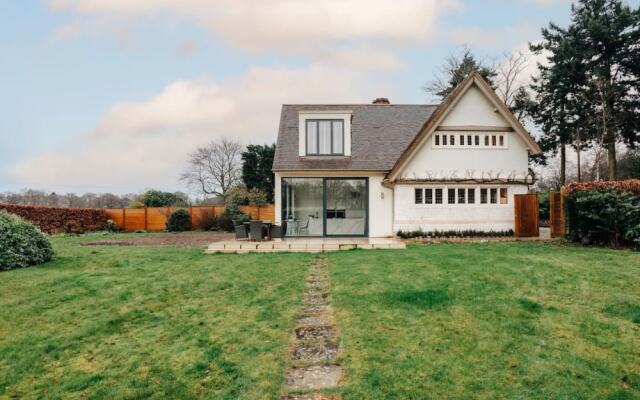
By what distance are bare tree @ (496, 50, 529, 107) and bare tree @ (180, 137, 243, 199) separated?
1107 inches

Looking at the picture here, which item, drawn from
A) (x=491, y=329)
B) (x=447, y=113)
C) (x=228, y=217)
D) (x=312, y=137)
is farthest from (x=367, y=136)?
(x=491, y=329)

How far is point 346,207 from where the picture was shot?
17578 millimetres

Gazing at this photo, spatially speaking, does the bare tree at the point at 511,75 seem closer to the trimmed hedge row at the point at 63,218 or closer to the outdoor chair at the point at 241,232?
the outdoor chair at the point at 241,232

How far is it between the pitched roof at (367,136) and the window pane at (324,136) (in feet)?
1.43

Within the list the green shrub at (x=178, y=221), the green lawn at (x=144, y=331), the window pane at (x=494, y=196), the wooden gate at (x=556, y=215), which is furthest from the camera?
the green shrub at (x=178, y=221)

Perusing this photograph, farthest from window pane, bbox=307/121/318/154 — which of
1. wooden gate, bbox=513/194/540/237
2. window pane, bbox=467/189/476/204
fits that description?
wooden gate, bbox=513/194/540/237


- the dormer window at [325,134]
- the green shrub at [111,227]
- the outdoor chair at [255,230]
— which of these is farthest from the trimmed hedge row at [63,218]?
the dormer window at [325,134]

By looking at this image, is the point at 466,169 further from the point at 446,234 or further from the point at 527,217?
the point at 527,217

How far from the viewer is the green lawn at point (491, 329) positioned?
4.01 meters

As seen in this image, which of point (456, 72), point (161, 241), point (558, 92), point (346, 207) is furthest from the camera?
point (456, 72)

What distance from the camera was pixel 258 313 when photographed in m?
6.57

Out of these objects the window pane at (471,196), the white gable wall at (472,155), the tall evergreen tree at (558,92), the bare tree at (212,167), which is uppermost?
the tall evergreen tree at (558,92)

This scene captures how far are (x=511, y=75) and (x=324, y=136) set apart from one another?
24950 millimetres

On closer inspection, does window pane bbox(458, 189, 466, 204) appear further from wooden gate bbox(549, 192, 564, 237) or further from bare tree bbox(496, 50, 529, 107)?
bare tree bbox(496, 50, 529, 107)
